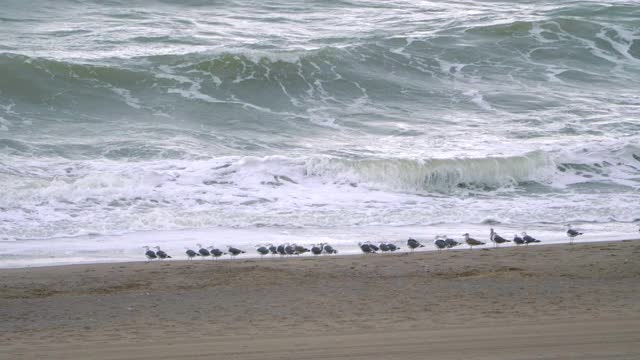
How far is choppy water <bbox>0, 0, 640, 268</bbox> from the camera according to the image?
11.1 metres

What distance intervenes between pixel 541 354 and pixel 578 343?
1.10 ft

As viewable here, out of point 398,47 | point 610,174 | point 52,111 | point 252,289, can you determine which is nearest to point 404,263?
point 252,289

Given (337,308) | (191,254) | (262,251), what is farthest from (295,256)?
(337,308)

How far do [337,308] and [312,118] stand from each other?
1036 centimetres

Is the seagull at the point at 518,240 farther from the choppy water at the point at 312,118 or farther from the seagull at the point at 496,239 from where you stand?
the choppy water at the point at 312,118

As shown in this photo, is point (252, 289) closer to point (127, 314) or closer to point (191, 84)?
point (127, 314)

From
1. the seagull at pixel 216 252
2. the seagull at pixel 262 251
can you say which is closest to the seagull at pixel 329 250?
the seagull at pixel 262 251

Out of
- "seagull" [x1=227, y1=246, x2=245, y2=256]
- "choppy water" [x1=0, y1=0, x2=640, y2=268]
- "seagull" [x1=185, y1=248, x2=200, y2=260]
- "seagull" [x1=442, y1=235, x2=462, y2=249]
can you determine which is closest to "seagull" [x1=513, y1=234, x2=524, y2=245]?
"seagull" [x1=442, y1=235, x2=462, y2=249]

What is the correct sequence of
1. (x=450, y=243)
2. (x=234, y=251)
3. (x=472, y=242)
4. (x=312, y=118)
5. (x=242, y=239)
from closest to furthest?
(x=234, y=251) < (x=450, y=243) < (x=472, y=242) < (x=242, y=239) < (x=312, y=118)

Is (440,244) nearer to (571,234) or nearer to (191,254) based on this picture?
(571,234)

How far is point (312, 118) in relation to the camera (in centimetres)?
1700

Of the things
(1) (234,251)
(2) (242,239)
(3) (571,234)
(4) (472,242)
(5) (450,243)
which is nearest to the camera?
(1) (234,251)

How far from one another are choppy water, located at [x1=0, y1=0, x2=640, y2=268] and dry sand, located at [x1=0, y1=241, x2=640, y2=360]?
1.59m

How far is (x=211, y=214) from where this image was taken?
10.9 m
